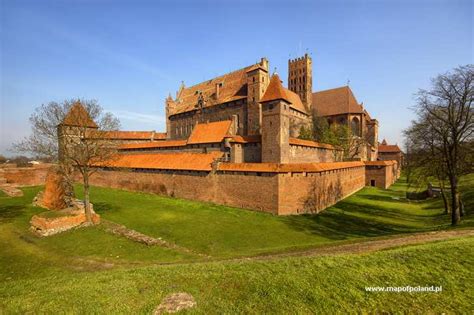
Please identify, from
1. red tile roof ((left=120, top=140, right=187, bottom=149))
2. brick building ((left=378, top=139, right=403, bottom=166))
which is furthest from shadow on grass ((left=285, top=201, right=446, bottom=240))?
brick building ((left=378, top=139, right=403, bottom=166))

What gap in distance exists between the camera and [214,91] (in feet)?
140

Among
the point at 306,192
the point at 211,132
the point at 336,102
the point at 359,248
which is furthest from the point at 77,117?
the point at 336,102

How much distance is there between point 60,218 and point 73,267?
7.38m

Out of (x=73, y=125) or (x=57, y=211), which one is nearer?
(x=57, y=211)

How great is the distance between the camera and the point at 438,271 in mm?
7051

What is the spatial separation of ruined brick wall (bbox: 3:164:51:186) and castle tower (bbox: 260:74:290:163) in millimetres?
35055

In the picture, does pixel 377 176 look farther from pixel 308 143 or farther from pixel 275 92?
pixel 275 92

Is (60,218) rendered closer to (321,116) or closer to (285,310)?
(285,310)

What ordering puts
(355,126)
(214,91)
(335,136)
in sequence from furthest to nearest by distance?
(355,126), (214,91), (335,136)

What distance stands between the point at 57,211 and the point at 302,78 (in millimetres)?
40396

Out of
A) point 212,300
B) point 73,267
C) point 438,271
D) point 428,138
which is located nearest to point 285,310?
point 212,300

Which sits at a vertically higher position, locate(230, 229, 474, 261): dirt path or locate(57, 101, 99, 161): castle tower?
locate(57, 101, 99, 161): castle tower

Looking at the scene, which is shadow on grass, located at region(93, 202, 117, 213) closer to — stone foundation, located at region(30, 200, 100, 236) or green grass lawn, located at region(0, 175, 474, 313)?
stone foundation, located at region(30, 200, 100, 236)

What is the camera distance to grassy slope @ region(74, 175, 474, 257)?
1622 centimetres
